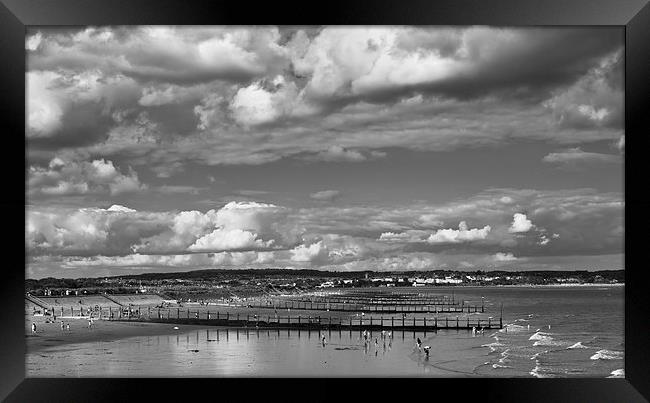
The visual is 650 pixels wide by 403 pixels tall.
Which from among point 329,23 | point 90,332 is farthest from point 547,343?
point 329,23

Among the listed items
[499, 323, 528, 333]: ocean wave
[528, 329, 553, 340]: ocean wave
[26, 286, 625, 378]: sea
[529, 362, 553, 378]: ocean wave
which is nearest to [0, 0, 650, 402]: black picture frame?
[26, 286, 625, 378]: sea

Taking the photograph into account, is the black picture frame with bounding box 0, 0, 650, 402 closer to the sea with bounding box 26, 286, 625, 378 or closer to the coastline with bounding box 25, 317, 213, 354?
the sea with bounding box 26, 286, 625, 378

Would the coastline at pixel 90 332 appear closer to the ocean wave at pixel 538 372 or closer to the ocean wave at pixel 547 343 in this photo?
the ocean wave at pixel 547 343

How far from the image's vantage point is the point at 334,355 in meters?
18.7

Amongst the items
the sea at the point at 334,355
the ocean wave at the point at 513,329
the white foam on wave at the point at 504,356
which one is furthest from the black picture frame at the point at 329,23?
the ocean wave at the point at 513,329

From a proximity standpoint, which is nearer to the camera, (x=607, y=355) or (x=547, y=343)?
(x=607, y=355)

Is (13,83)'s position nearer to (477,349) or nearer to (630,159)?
(630,159)

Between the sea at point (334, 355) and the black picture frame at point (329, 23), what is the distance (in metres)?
8.36

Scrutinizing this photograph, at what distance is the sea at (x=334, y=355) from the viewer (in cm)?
1617

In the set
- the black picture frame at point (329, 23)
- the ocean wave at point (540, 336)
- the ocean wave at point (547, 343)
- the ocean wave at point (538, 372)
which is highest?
the black picture frame at point (329, 23)

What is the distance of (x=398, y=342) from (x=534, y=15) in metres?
18.8

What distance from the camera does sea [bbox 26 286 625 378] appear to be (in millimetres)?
16172

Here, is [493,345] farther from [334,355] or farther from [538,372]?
[334,355]

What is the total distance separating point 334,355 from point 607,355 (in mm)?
8448
